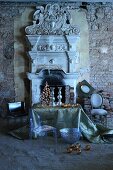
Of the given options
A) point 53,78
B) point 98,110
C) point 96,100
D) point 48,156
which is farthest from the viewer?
point 53,78

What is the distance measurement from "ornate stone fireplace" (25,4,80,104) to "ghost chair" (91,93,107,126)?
0.59 m

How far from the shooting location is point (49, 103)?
629cm

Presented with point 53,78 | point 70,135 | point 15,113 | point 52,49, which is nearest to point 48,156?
point 70,135

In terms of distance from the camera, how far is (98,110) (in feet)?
23.1

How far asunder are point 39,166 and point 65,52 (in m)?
3.64

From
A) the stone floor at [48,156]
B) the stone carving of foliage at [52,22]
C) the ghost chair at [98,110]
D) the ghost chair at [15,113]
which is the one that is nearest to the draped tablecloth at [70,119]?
the stone floor at [48,156]

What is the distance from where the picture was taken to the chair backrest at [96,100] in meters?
7.43

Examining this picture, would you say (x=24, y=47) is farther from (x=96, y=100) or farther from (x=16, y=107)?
(x=96, y=100)

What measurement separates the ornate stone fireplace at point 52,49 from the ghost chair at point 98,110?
0.59 m

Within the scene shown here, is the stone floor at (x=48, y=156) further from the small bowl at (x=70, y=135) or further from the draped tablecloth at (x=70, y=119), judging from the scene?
the draped tablecloth at (x=70, y=119)

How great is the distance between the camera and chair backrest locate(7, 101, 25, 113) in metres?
7.15

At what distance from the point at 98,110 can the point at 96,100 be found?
48 cm

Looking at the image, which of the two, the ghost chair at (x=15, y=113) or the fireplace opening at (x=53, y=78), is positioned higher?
the fireplace opening at (x=53, y=78)

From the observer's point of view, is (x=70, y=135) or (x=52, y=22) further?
(x=52, y=22)
